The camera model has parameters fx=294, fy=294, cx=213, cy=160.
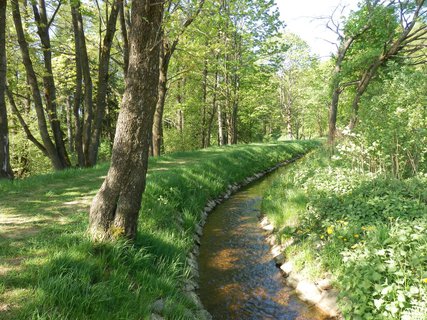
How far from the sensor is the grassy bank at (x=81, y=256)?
3154mm

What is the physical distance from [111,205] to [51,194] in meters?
3.67

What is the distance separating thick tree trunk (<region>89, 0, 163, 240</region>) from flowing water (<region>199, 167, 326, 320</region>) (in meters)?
2.07

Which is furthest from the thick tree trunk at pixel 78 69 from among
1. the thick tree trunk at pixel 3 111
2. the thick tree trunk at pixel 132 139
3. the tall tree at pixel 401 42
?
the tall tree at pixel 401 42

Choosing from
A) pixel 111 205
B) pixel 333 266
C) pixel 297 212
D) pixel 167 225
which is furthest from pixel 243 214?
pixel 111 205

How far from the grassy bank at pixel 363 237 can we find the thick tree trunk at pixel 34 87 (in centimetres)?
833

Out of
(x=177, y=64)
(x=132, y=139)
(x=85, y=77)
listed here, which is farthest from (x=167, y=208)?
(x=177, y=64)

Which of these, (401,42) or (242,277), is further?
(401,42)

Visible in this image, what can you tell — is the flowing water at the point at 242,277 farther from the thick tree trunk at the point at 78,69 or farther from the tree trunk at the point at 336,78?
the tree trunk at the point at 336,78

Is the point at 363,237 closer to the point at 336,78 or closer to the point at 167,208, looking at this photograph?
the point at 167,208

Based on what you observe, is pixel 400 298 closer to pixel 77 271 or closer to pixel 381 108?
pixel 77 271

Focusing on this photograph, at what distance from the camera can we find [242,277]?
579 cm

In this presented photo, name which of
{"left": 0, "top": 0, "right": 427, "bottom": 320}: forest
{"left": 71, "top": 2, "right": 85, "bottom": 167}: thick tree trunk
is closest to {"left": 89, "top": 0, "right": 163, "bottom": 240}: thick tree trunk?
{"left": 0, "top": 0, "right": 427, "bottom": 320}: forest

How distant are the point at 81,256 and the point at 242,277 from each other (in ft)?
10.4

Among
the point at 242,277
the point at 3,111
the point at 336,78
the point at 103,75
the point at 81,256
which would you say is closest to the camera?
the point at 81,256
